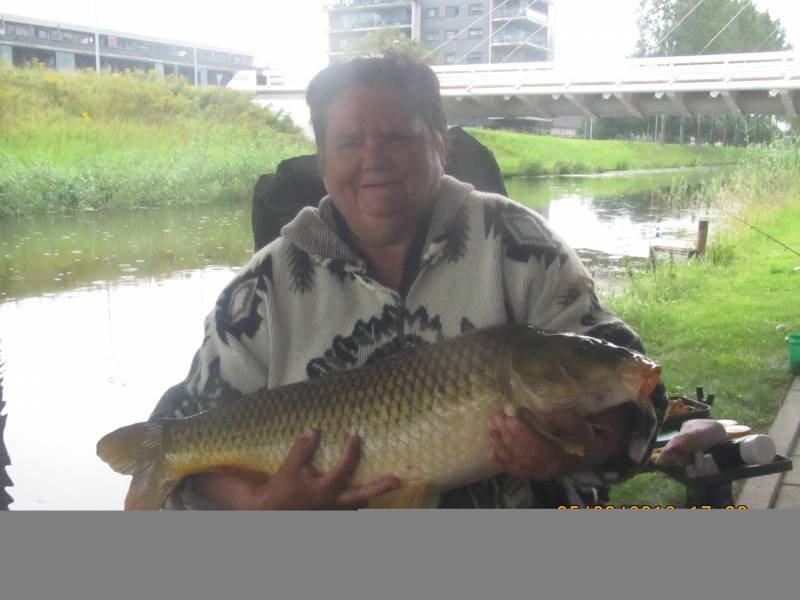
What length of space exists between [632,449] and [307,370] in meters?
0.57

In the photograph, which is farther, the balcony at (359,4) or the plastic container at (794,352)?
the plastic container at (794,352)

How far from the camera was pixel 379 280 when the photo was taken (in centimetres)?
135

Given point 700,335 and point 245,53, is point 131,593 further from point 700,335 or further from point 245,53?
point 700,335

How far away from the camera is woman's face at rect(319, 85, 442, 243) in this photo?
1290mm

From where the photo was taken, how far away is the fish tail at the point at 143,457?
1.34 metres

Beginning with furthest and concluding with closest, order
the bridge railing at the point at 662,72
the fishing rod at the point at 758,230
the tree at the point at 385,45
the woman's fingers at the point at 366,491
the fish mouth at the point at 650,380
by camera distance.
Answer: the fishing rod at the point at 758,230 → the bridge railing at the point at 662,72 → the tree at the point at 385,45 → the woman's fingers at the point at 366,491 → the fish mouth at the point at 650,380

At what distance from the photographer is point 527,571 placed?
1.47 metres

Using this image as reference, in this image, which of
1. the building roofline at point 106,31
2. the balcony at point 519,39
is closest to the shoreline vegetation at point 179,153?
the building roofline at point 106,31

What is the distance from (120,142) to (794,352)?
6.87ft

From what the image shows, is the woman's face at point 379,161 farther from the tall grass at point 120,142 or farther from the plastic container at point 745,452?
the plastic container at point 745,452

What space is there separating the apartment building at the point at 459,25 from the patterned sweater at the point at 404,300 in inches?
14.7

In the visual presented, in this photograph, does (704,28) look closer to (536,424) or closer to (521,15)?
(521,15)

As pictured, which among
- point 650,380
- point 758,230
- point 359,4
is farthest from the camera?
point 758,230

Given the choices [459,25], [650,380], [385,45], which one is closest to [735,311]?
[459,25]
